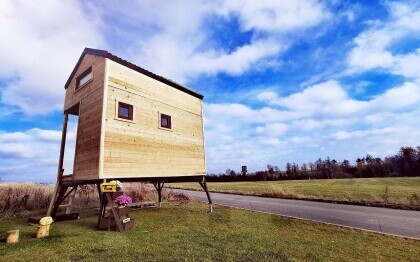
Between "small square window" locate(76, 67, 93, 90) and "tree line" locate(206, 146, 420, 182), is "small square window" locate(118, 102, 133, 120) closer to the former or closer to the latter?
"small square window" locate(76, 67, 93, 90)

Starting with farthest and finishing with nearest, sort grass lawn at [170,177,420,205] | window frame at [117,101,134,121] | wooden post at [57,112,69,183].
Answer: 1. grass lawn at [170,177,420,205]
2. wooden post at [57,112,69,183]
3. window frame at [117,101,134,121]

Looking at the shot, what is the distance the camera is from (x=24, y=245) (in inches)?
327

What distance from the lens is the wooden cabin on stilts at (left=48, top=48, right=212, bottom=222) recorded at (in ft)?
38.1

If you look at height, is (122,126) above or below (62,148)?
Result: above

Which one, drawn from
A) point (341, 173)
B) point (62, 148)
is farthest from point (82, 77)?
point (341, 173)

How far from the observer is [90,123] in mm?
12305

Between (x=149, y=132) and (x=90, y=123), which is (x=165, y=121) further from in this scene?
(x=90, y=123)

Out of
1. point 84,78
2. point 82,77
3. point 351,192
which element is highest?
point 82,77

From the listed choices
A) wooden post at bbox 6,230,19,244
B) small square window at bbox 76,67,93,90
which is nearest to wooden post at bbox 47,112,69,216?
small square window at bbox 76,67,93,90

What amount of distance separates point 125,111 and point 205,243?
7298 millimetres

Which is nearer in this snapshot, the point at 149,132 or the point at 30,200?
the point at 149,132

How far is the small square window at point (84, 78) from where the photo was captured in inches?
532

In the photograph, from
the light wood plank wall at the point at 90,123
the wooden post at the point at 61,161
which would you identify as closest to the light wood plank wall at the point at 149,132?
the light wood plank wall at the point at 90,123

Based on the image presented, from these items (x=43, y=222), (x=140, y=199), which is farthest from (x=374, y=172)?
(x=43, y=222)
